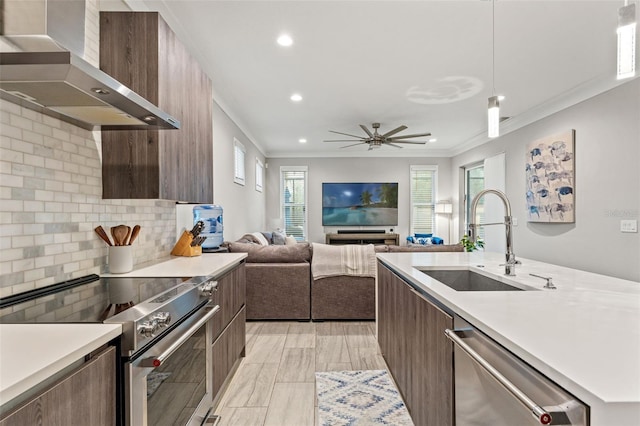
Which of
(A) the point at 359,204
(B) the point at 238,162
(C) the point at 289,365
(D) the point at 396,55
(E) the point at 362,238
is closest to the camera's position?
(C) the point at 289,365

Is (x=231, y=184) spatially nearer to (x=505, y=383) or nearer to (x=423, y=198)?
(x=505, y=383)

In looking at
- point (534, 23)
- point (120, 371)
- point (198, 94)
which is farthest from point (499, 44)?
point (120, 371)

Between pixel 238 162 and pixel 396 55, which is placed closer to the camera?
pixel 396 55

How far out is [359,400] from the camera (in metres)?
2.15

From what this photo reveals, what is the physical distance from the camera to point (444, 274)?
2.03 metres

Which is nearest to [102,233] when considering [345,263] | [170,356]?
[170,356]

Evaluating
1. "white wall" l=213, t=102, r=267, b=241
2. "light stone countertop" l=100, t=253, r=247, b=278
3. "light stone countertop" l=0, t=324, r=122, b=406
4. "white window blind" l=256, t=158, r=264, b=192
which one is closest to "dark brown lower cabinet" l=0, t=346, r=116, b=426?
"light stone countertop" l=0, t=324, r=122, b=406

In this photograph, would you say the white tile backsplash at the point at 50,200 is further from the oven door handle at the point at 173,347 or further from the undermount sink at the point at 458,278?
the undermount sink at the point at 458,278

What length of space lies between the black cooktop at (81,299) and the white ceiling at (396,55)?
161cm

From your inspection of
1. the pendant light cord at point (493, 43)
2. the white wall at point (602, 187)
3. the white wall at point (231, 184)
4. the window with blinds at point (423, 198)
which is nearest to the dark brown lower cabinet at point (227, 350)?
the white wall at point (231, 184)

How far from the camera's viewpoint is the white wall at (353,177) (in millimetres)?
8039

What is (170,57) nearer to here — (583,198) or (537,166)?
(583,198)

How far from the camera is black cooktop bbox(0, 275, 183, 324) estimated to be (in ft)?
3.44

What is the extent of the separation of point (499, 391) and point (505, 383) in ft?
0.35
